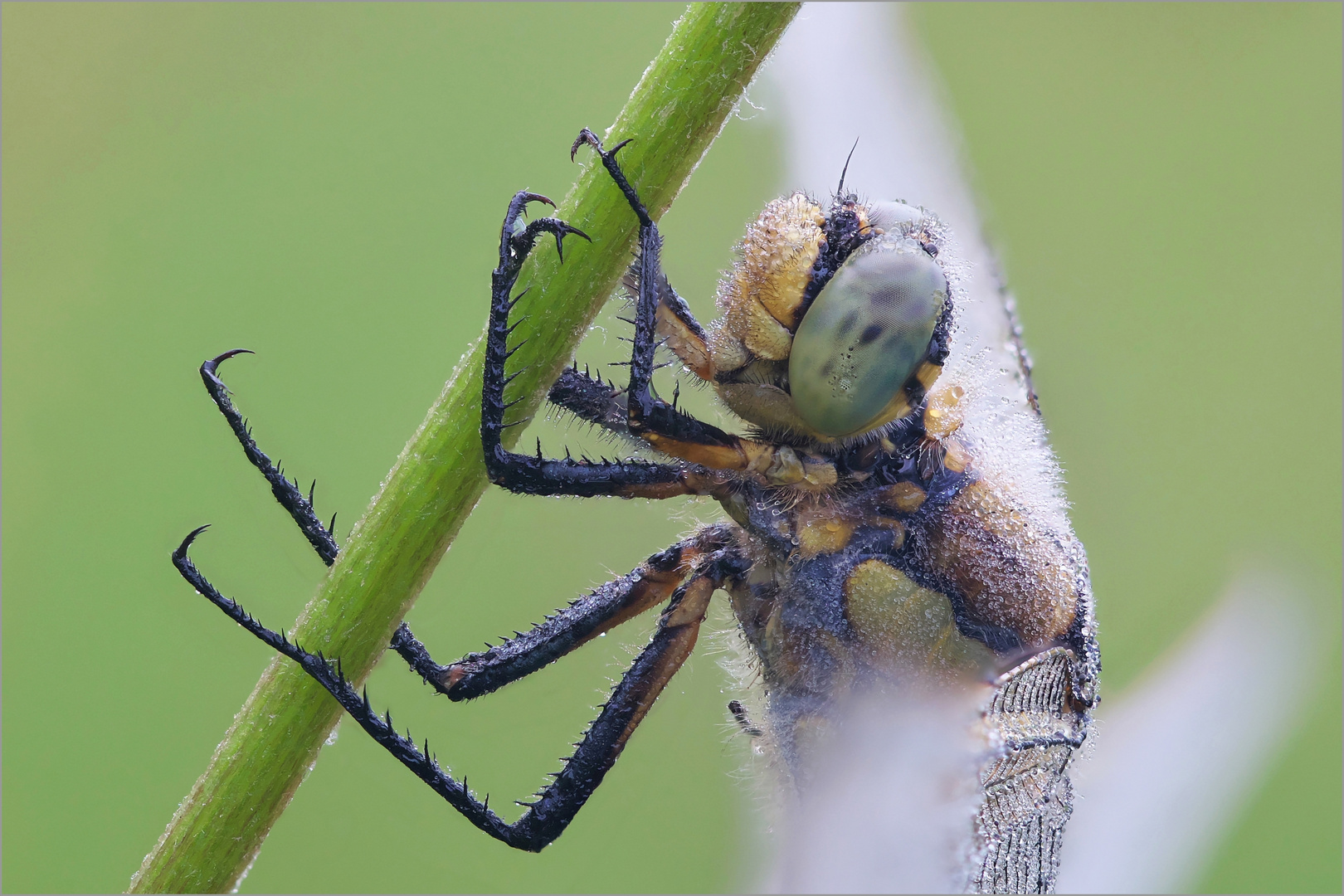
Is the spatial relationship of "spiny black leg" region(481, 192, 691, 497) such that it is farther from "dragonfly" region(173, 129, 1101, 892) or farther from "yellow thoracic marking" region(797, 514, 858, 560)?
"yellow thoracic marking" region(797, 514, 858, 560)

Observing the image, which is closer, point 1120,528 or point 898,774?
point 898,774

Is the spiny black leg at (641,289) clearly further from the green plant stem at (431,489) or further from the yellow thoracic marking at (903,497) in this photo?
the yellow thoracic marking at (903,497)

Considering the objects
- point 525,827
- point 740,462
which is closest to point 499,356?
point 740,462

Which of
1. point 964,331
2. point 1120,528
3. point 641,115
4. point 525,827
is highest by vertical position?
point 1120,528

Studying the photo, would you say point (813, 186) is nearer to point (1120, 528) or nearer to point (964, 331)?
point (964, 331)

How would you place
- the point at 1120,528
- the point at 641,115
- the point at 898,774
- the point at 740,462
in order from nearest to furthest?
the point at 641,115
the point at 898,774
the point at 740,462
the point at 1120,528

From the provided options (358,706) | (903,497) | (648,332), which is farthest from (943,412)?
(358,706)

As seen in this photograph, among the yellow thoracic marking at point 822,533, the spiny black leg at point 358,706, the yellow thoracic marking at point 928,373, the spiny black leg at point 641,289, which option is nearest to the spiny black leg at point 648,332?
the spiny black leg at point 641,289
